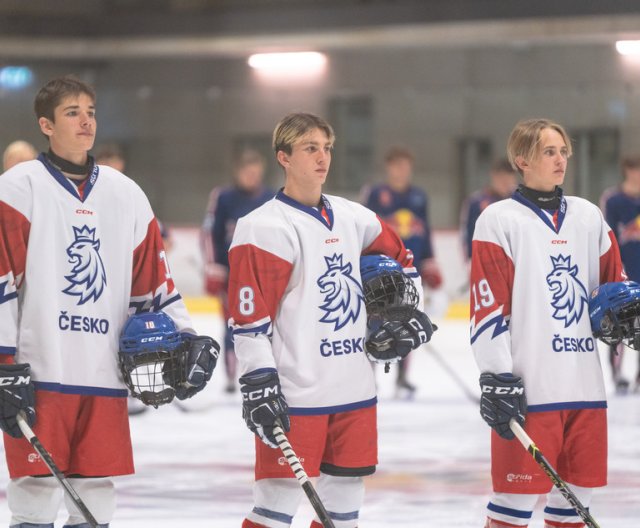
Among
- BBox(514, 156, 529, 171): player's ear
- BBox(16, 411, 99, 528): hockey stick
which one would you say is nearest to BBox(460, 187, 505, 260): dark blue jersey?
BBox(514, 156, 529, 171): player's ear

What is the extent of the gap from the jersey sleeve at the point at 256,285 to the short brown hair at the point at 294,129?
21cm

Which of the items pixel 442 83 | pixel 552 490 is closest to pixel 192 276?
pixel 442 83

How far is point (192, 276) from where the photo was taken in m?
10.3

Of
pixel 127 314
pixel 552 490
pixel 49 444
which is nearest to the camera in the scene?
pixel 49 444

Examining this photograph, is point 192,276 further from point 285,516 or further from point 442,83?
point 285,516

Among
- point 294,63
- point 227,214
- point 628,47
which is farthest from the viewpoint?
point 294,63

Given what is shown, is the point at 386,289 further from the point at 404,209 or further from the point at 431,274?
the point at 404,209

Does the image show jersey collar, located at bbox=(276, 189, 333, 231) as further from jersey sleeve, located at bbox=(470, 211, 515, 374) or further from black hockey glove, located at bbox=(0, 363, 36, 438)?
black hockey glove, located at bbox=(0, 363, 36, 438)

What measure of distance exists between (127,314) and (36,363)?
236 millimetres

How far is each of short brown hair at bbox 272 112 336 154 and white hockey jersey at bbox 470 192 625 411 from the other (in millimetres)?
422

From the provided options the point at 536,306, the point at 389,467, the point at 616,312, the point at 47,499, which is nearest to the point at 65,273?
the point at 47,499

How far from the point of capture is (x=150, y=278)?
2.86 m

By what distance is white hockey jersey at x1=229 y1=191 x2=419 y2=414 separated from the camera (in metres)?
Answer: 2.79

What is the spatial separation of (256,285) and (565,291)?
2.30 feet
